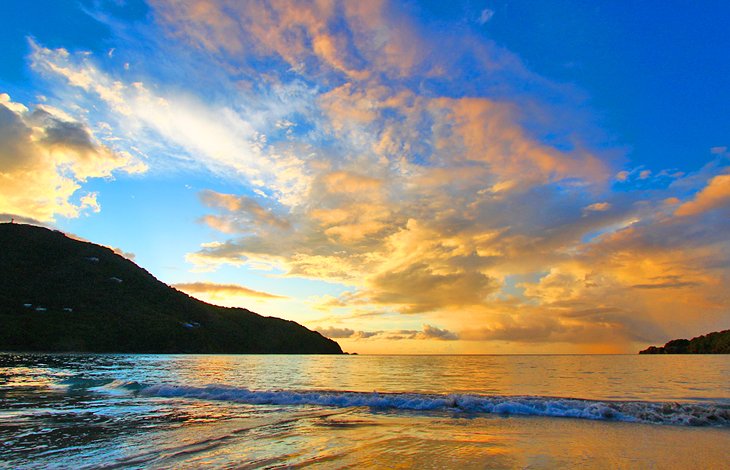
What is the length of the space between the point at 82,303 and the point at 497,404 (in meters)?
169

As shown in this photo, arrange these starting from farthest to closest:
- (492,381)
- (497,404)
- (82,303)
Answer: (82,303) → (492,381) → (497,404)

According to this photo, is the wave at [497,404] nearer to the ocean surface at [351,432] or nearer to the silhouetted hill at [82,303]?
the ocean surface at [351,432]

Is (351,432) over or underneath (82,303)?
underneath

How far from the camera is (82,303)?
14675 centimetres

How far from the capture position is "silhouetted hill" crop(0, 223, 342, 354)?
127138 millimetres

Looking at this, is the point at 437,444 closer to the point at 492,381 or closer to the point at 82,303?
the point at 492,381

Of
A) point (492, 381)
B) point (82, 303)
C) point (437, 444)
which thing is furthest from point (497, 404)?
point (82, 303)

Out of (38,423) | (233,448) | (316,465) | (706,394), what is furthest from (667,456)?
(706,394)

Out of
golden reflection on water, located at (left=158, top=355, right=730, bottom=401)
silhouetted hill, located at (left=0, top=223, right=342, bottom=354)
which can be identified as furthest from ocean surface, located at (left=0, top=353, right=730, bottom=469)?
silhouetted hill, located at (left=0, top=223, right=342, bottom=354)

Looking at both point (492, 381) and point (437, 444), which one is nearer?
point (437, 444)

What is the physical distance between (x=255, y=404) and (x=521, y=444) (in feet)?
60.2

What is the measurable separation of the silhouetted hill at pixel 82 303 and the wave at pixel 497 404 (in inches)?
4997

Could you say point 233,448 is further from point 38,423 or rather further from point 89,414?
point 89,414

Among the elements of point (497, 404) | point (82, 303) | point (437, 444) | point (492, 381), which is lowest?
point (437, 444)
